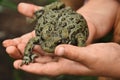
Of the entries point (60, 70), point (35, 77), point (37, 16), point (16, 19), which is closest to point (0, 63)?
point (35, 77)

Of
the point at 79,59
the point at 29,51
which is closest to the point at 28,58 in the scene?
the point at 29,51

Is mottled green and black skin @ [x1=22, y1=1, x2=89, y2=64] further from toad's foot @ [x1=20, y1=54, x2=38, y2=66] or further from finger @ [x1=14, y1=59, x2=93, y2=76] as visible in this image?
finger @ [x1=14, y1=59, x2=93, y2=76]

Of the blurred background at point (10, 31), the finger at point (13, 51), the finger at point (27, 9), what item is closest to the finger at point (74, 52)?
the finger at point (13, 51)

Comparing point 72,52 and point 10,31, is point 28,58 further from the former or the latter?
point 10,31

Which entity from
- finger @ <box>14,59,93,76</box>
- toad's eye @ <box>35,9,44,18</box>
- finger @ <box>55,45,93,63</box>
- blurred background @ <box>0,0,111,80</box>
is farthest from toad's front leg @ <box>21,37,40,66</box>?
blurred background @ <box>0,0,111,80</box>

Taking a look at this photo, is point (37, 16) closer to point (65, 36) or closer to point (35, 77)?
point (65, 36)

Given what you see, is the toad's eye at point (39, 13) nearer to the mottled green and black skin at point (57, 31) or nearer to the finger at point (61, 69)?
the mottled green and black skin at point (57, 31)
